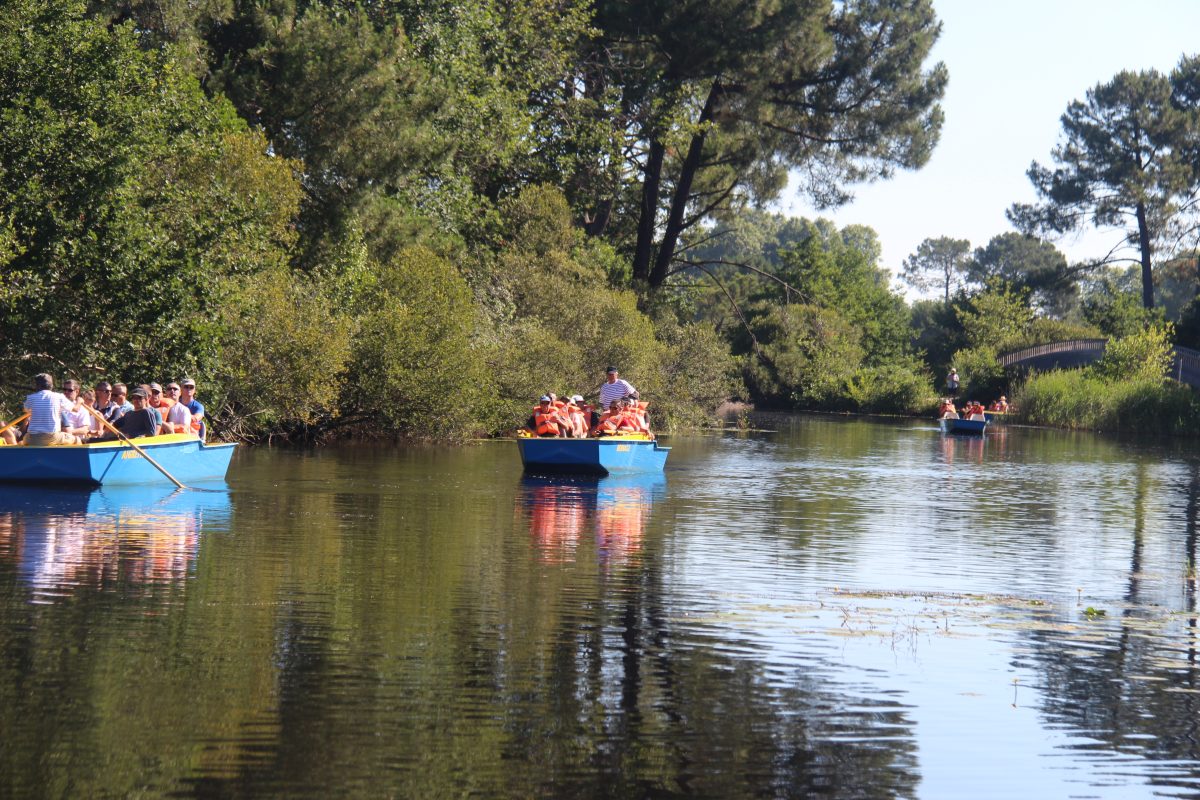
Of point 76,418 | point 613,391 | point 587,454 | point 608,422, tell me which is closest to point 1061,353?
point 613,391

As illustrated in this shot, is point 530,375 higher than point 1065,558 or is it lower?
higher

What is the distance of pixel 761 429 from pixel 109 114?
30.4 metres

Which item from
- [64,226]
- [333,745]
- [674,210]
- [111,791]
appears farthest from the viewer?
[674,210]

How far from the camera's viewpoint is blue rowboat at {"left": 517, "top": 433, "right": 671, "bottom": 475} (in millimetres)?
26031

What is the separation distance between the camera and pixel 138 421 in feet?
73.6

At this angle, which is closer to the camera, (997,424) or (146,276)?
(146,276)

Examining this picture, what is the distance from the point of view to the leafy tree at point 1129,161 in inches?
2980

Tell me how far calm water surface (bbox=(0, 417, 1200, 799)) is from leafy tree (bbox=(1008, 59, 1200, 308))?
6026 centimetres

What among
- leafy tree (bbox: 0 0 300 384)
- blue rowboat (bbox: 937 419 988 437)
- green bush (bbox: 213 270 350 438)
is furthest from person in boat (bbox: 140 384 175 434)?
blue rowboat (bbox: 937 419 988 437)

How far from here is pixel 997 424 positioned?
6306 centimetres

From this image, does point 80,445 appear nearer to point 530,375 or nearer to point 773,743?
point 773,743

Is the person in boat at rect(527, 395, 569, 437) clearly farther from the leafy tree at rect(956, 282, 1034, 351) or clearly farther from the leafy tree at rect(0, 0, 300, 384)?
the leafy tree at rect(956, 282, 1034, 351)

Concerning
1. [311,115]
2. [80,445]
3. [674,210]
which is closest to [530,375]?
[311,115]

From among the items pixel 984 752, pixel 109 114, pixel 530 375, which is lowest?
pixel 984 752
